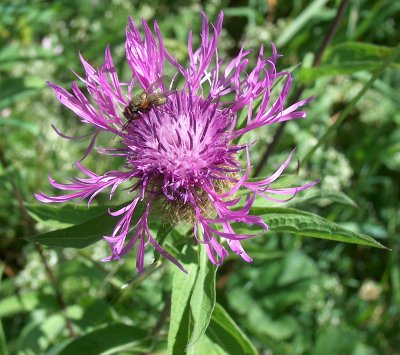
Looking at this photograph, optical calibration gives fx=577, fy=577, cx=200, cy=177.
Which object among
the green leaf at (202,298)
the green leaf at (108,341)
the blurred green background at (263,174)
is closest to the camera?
the green leaf at (202,298)

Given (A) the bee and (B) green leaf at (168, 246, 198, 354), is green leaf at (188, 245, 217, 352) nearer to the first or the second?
(B) green leaf at (168, 246, 198, 354)

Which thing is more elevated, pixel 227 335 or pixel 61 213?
pixel 61 213

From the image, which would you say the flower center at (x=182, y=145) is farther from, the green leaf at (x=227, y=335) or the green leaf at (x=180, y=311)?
the green leaf at (x=227, y=335)

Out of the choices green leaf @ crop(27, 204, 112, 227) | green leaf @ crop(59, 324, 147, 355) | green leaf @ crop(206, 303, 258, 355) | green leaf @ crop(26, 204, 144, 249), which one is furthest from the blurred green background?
green leaf @ crop(26, 204, 144, 249)

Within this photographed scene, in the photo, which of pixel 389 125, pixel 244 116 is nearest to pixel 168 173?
pixel 244 116

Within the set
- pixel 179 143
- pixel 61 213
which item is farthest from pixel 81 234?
pixel 179 143

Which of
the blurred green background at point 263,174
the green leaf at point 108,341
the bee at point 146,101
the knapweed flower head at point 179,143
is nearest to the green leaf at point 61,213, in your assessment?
the knapweed flower head at point 179,143

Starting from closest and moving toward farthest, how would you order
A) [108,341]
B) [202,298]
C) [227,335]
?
[202,298] → [227,335] → [108,341]

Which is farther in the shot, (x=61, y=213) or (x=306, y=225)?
(x=61, y=213)

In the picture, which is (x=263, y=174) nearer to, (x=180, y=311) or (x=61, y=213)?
(x=61, y=213)
